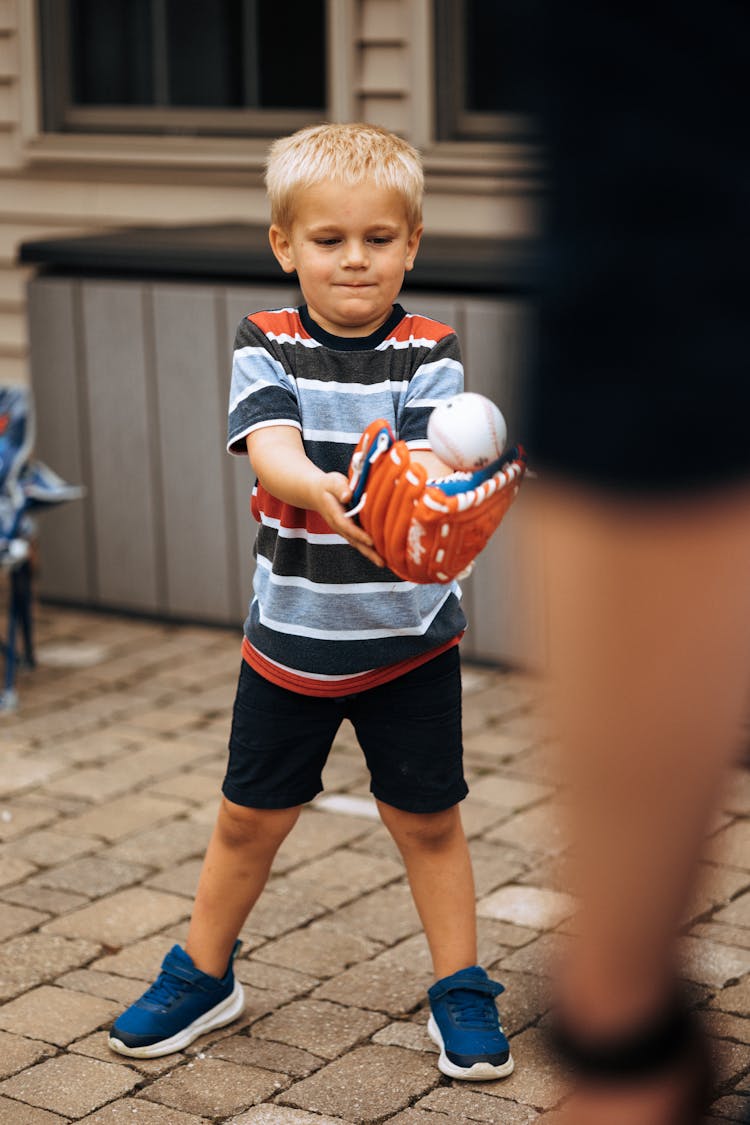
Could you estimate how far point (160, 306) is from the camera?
622cm

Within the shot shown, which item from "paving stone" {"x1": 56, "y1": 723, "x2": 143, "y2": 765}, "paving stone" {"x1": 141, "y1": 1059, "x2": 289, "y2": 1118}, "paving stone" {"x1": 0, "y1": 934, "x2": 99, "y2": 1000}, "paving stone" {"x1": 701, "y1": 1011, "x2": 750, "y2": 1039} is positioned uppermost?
"paving stone" {"x1": 701, "y1": 1011, "x2": 750, "y2": 1039}

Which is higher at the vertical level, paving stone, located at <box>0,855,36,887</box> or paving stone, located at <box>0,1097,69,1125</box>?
paving stone, located at <box>0,1097,69,1125</box>

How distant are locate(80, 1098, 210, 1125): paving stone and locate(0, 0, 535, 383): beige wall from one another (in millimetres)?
3815

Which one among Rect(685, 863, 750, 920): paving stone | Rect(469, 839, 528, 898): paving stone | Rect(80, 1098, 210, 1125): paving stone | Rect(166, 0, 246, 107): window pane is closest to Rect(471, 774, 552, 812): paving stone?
Rect(469, 839, 528, 898): paving stone

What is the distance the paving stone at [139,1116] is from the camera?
112 inches

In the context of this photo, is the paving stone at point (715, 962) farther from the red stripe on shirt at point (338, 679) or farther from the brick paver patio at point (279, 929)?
the red stripe on shirt at point (338, 679)

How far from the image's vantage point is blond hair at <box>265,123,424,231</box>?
109 inches

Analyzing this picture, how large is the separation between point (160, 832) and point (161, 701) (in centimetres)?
121

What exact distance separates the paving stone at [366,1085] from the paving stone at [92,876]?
1.03 metres

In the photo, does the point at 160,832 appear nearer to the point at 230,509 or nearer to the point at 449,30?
the point at 230,509

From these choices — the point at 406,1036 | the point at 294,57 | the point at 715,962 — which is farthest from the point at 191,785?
the point at 294,57

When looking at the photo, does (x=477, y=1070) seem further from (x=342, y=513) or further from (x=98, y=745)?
(x=98, y=745)

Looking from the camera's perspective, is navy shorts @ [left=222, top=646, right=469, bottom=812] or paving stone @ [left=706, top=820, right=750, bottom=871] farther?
paving stone @ [left=706, top=820, right=750, bottom=871]

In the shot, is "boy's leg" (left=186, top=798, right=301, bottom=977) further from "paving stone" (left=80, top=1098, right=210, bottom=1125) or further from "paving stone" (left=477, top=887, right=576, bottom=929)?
"paving stone" (left=477, top=887, right=576, bottom=929)
